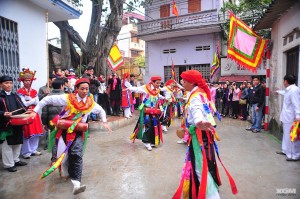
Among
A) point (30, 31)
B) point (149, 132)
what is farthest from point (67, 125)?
point (30, 31)

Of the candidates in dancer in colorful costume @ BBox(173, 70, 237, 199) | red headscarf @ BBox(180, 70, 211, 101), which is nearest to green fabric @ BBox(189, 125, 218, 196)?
dancer in colorful costume @ BBox(173, 70, 237, 199)

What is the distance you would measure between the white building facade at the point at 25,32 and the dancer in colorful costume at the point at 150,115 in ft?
9.62

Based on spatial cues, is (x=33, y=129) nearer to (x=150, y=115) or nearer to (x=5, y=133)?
(x=5, y=133)

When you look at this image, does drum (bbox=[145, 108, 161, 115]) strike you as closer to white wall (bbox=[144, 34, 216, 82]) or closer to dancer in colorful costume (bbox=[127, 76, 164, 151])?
dancer in colorful costume (bbox=[127, 76, 164, 151])

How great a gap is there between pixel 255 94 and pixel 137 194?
5.64 metres

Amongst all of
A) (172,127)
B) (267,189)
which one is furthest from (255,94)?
(267,189)

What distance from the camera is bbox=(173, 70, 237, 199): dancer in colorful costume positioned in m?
2.69

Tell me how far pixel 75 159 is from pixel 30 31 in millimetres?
4730

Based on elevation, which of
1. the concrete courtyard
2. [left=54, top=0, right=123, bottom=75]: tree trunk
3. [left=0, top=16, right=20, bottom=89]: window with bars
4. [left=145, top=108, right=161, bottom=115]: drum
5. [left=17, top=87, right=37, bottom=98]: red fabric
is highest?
[left=54, top=0, right=123, bottom=75]: tree trunk

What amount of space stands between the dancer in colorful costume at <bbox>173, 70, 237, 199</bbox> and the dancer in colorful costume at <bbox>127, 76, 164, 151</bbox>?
2.68 m

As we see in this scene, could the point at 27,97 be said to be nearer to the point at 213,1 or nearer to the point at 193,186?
the point at 193,186

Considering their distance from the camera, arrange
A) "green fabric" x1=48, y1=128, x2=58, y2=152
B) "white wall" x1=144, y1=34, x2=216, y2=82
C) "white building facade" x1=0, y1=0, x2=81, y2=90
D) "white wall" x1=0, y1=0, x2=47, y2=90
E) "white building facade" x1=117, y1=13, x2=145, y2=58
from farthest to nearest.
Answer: "white building facade" x1=117, y1=13, x2=145, y2=58 → "white wall" x1=144, y1=34, x2=216, y2=82 → "white wall" x1=0, y1=0, x2=47, y2=90 → "white building facade" x1=0, y1=0, x2=81, y2=90 → "green fabric" x1=48, y1=128, x2=58, y2=152

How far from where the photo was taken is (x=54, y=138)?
3777 millimetres

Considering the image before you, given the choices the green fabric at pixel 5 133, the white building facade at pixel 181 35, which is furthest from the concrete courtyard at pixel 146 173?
the white building facade at pixel 181 35
